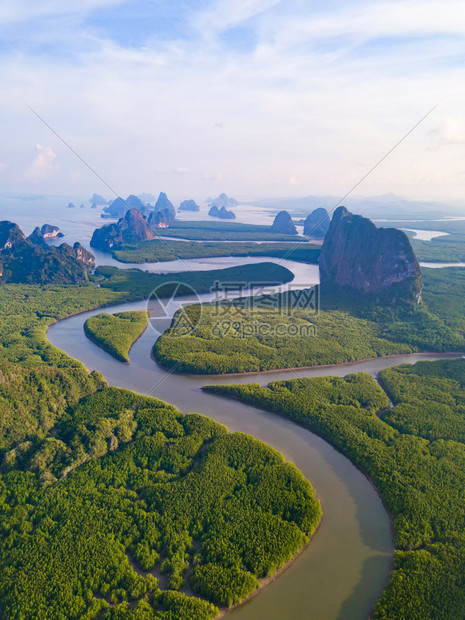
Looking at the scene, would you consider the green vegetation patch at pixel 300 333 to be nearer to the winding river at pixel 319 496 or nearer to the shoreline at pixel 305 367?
the shoreline at pixel 305 367

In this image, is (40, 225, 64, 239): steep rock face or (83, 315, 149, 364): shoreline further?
(40, 225, 64, 239): steep rock face

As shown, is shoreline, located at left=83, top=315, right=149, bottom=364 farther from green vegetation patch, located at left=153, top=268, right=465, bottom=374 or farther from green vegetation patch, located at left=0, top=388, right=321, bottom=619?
green vegetation patch, located at left=0, top=388, right=321, bottom=619

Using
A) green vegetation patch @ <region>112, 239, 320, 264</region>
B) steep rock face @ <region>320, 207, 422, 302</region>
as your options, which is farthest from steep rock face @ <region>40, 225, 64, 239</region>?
steep rock face @ <region>320, 207, 422, 302</region>

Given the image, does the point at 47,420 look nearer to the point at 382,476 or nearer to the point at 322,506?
the point at 322,506

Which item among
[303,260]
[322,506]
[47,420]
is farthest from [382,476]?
[303,260]

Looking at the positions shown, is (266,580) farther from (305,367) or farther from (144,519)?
(305,367)

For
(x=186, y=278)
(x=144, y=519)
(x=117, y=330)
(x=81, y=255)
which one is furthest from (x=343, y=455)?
(x=81, y=255)

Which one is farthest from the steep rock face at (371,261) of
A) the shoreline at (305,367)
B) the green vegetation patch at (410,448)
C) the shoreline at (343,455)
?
the shoreline at (343,455)
